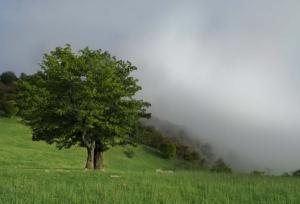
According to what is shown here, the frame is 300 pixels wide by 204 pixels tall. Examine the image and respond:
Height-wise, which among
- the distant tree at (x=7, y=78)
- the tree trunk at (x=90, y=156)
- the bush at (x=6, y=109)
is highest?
the distant tree at (x=7, y=78)

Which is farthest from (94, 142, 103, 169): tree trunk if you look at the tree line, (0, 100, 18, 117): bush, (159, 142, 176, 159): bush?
(159, 142, 176, 159): bush

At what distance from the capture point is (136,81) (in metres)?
66.1

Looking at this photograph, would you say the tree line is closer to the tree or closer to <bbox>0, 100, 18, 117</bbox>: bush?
the tree

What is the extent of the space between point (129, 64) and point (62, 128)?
11795 mm

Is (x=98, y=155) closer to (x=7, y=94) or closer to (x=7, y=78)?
(x=7, y=94)

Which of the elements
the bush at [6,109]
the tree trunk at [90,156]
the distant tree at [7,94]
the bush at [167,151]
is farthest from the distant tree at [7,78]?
the tree trunk at [90,156]

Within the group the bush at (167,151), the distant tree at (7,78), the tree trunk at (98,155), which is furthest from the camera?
the distant tree at (7,78)

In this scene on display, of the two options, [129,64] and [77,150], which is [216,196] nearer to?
[129,64]

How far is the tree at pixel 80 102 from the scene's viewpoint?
194 feet

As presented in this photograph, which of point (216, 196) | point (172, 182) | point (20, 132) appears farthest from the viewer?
point (20, 132)

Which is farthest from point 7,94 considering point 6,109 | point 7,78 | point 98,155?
point 98,155

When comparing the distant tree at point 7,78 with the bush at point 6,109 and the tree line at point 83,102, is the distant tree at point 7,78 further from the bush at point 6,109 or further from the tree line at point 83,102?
the tree line at point 83,102

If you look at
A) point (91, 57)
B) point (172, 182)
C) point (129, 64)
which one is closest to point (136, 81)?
point (129, 64)

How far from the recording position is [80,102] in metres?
59.6
